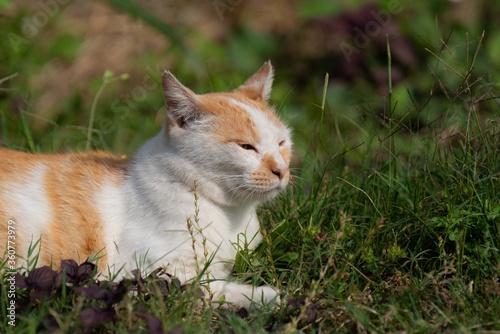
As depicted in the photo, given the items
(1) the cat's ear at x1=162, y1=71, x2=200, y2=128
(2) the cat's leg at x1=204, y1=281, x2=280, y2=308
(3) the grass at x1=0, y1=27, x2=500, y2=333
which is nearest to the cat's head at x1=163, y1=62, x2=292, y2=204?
(1) the cat's ear at x1=162, y1=71, x2=200, y2=128

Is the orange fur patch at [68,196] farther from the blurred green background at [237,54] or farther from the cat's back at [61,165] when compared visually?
the blurred green background at [237,54]

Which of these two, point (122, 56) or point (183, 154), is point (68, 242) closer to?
point (183, 154)

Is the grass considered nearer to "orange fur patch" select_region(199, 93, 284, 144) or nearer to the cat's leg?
the cat's leg

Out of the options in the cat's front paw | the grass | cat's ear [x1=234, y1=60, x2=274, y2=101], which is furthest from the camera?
cat's ear [x1=234, y1=60, x2=274, y2=101]

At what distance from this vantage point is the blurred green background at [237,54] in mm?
5281

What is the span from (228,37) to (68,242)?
376cm

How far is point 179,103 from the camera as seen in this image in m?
2.90

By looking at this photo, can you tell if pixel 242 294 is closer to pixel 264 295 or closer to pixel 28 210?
pixel 264 295

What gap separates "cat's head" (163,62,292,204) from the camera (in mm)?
2824

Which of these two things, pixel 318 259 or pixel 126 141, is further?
pixel 126 141

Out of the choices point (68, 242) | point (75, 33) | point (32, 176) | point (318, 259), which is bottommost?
point (318, 259)

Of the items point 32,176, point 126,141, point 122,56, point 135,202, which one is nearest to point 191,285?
point 135,202

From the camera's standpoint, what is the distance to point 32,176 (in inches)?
118

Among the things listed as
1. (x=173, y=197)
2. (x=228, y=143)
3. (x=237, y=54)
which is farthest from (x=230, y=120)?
(x=237, y=54)
